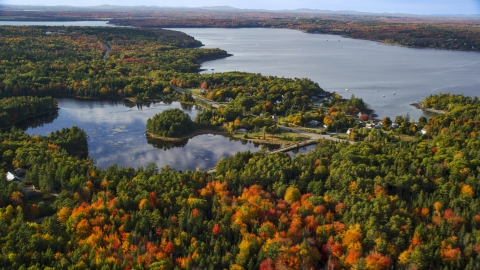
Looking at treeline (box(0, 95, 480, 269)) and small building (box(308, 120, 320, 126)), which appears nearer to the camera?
treeline (box(0, 95, 480, 269))

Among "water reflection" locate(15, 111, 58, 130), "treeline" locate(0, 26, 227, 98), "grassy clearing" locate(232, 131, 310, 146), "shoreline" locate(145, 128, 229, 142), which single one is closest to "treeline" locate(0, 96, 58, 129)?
"water reflection" locate(15, 111, 58, 130)

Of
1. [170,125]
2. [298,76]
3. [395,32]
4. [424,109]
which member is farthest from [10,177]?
[395,32]

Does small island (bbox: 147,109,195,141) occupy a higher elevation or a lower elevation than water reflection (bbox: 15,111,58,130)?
higher

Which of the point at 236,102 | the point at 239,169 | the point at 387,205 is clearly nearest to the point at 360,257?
the point at 387,205

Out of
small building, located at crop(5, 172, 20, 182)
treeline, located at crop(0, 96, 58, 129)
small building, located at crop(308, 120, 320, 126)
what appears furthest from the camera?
small building, located at crop(308, 120, 320, 126)

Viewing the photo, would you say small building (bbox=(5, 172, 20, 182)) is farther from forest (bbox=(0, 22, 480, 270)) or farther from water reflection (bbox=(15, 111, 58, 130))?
water reflection (bbox=(15, 111, 58, 130))

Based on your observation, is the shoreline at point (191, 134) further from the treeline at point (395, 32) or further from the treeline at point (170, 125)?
the treeline at point (395, 32)

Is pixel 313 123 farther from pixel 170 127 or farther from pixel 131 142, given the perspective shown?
pixel 131 142
